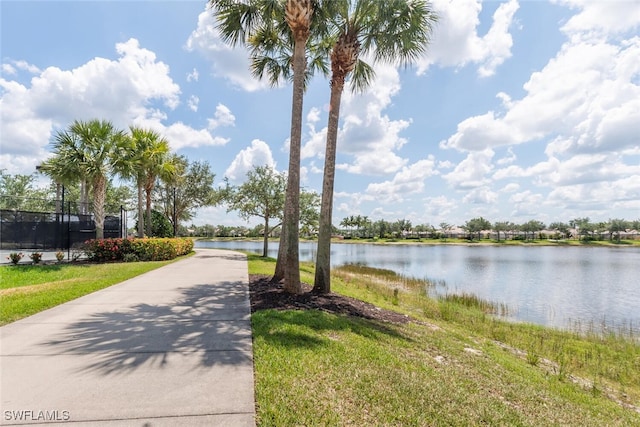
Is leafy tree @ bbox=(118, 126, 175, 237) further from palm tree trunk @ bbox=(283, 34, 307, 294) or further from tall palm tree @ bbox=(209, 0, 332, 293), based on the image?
palm tree trunk @ bbox=(283, 34, 307, 294)

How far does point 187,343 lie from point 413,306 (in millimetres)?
9093

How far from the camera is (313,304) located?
25.9 ft

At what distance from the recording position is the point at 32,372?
385cm

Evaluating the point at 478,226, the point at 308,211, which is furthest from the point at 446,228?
the point at 308,211

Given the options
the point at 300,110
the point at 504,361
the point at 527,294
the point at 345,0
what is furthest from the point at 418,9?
the point at 527,294

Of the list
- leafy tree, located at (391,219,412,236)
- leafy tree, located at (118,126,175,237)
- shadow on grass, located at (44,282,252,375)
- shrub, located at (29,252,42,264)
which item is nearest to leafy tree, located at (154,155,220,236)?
leafy tree, located at (118,126,175,237)

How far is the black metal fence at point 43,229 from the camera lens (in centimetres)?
1349

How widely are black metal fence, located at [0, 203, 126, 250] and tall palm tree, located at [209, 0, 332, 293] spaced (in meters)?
11.3

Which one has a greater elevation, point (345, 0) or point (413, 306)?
point (345, 0)

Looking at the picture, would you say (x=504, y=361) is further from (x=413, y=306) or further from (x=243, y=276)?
(x=243, y=276)

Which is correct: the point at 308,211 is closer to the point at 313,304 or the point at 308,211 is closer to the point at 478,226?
the point at 313,304

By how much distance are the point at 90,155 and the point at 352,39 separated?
1286cm

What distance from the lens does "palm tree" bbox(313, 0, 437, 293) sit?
30.4ft

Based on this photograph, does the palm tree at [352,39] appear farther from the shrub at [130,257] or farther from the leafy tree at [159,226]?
the leafy tree at [159,226]
